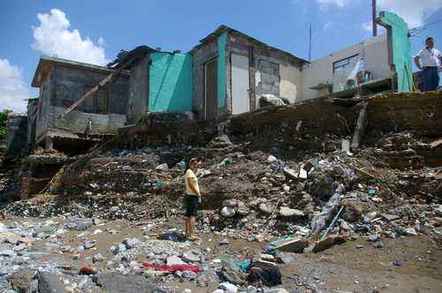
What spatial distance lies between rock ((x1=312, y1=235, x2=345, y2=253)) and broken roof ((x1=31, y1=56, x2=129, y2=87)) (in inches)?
428

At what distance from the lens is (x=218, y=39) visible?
12492 millimetres

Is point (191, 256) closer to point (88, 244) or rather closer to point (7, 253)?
point (88, 244)

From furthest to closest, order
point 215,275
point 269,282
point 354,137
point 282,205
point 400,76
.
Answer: point 400,76 < point 354,137 < point 282,205 < point 215,275 < point 269,282

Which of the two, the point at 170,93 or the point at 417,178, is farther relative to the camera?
the point at 170,93

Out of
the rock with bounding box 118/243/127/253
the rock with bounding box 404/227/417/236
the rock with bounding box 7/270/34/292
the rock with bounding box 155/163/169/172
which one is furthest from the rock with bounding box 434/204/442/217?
the rock with bounding box 155/163/169/172

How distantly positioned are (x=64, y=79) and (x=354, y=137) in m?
9.72

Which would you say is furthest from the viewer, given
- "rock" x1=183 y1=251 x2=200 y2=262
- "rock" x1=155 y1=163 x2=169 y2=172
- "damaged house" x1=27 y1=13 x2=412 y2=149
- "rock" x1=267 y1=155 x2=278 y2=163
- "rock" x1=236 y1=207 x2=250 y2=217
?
"damaged house" x1=27 y1=13 x2=412 y2=149

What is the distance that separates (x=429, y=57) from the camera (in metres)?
8.43

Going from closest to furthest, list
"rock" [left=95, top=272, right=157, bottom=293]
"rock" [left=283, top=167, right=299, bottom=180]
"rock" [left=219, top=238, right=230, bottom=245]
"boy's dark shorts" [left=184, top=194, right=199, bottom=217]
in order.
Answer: "rock" [left=95, top=272, right=157, bottom=293]
"rock" [left=219, top=238, right=230, bottom=245]
"boy's dark shorts" [left=184, top=194, right=199, bottom=217]
"rock" [left=283, top=167, right=299, bottom=180]

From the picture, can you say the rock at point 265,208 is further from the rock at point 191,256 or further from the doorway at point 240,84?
the doorway at point 240,84

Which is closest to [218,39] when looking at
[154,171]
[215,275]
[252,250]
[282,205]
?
→ [154,171]

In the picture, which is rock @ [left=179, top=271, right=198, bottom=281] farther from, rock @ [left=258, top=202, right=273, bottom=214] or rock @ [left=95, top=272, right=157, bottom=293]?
rock @ [left=258, top=202, right=273, bottom=214]

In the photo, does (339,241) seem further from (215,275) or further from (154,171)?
(154,171)

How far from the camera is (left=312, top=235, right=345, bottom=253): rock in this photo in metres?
5.50
